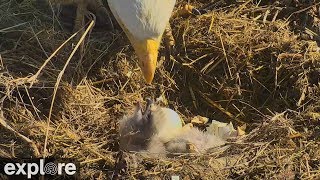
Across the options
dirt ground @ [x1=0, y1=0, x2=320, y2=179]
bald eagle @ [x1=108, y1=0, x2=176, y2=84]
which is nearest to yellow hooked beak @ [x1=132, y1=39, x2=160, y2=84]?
bald eagle @ [x1=108, y1=0, x2=176, y2=84]

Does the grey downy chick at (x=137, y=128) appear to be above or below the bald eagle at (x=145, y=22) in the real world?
below

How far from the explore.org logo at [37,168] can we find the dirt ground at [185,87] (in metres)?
0.04

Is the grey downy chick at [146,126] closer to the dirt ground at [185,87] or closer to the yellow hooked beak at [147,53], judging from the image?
the dirt ground at [185,87]

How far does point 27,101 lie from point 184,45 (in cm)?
104

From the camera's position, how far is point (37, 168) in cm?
353

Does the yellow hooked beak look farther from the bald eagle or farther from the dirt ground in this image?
the dirt ground

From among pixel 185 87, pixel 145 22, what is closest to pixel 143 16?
pixel 145 22

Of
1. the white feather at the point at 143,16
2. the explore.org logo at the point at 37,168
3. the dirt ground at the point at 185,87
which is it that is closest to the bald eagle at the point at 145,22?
the white feather at the point at 143,16

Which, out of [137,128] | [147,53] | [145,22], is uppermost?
[145,22]

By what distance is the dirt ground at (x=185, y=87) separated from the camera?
3.61 meters

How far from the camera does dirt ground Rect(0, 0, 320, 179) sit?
361 centimetres

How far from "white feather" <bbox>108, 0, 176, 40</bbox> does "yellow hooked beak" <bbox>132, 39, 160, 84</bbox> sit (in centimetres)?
4

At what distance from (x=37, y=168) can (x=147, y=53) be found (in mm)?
822

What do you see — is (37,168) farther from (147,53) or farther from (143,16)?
(143,16)
